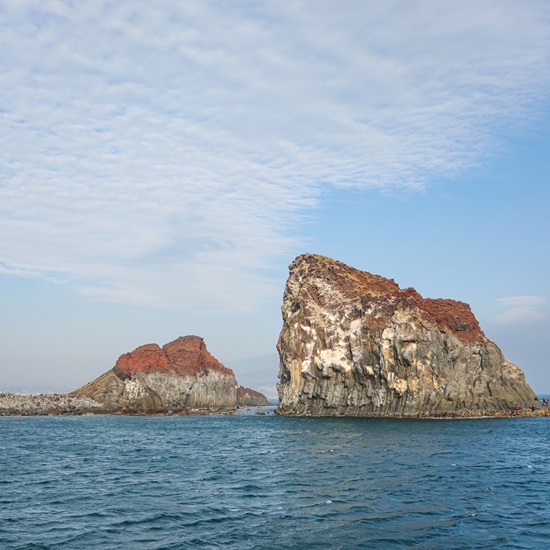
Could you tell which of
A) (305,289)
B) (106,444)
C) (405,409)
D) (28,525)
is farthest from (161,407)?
(28,525)

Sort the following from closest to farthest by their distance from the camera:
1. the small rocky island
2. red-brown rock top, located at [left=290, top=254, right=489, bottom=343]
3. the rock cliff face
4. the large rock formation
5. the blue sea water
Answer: the blue sea water → the large rock formation → red-brown rock top, located at [left=290, top=254, right=489, bottom=343] → the small rocky island → the rock cliff face

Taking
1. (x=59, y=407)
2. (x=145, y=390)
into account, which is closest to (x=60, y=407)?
(x=59, y=407)

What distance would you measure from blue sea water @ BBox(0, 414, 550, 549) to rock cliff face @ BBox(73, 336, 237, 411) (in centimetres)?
9445

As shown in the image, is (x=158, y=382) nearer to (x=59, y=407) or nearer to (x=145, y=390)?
(x=145, y=390)

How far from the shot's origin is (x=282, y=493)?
40.1m

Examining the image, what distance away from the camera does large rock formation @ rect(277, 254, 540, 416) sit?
111m

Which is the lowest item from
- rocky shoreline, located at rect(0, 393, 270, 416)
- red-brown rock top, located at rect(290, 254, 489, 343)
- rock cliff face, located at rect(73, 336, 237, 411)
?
rocky shoreline, located at rect(0, 393, 270, 416)

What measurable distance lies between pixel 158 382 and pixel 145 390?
24.4 feet

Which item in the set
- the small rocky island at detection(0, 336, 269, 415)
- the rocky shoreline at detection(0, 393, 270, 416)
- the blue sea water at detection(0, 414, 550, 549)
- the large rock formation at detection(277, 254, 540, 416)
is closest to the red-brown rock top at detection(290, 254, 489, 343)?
the large rock formation at detection(277, 254, 540, 416)

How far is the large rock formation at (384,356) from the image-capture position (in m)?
111

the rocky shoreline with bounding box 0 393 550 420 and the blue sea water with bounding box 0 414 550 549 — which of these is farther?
the rocky shoreline with bounding box 0 393 550 420

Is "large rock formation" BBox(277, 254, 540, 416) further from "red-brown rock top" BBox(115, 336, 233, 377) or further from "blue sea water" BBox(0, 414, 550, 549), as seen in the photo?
"red-brown rock top" BBox(115, 336, 233, 377)

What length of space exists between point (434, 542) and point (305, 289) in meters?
101

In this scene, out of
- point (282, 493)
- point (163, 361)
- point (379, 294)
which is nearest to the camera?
point (282, 493)
